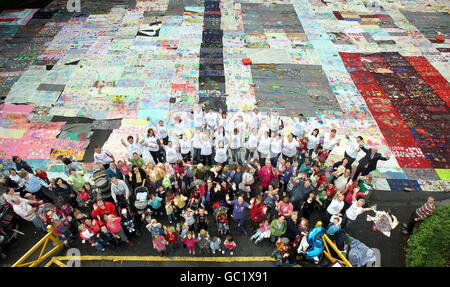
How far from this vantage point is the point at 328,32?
62.1 ft

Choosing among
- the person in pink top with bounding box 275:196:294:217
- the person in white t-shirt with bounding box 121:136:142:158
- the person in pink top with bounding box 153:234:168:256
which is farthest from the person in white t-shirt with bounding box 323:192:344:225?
the person in white t-shirt with bounding box 121:136:142:158

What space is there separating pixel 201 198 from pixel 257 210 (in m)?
1.75

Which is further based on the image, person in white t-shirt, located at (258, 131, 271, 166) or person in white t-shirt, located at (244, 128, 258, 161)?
person in white t-shirt, located at (244, 128, 258, 161)

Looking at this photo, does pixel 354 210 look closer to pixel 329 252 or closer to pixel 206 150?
pixel 329 252

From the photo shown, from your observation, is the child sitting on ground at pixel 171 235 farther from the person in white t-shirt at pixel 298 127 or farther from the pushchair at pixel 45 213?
the person in white t-shirt at pixel 298 127

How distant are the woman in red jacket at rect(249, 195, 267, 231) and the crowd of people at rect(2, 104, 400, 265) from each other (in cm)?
3

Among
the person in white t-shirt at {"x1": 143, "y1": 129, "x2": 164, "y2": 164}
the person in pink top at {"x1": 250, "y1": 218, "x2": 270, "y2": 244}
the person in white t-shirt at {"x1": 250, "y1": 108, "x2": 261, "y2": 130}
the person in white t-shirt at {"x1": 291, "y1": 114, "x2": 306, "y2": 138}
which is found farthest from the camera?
the person in white t-shirt at {"x1": 250, "y1": 108, "x2": 261, "y2": 130}

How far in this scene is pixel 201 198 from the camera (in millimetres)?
8484

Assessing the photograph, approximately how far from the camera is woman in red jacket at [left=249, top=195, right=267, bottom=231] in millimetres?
8009

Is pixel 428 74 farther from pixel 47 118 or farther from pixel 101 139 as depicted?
pixel 47 118

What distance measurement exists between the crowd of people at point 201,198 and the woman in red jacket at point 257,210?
0.10ft

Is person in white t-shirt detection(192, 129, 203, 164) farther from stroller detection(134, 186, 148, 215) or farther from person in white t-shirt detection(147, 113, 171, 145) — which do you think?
stroller detection(134, 186, 148, 215)

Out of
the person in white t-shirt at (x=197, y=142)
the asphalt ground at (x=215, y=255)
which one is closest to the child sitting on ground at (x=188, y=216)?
the asphalt ground at (x=215, y=255)
